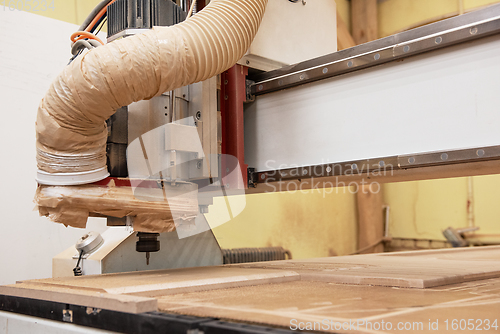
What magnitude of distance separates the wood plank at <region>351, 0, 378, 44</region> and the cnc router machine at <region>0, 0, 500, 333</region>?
3036 mm

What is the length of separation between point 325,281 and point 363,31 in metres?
3.83

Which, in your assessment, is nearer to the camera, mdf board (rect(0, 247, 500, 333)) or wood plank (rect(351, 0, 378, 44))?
mdf board (rect(0, 247, 500, 333))

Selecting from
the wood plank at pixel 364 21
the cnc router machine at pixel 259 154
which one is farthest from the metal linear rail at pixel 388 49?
the wood plank at pixel 364 21

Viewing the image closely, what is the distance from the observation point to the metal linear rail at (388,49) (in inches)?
38.7

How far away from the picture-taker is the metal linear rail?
98 centimetres

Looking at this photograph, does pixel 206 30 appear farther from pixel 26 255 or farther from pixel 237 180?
pixel 26 255

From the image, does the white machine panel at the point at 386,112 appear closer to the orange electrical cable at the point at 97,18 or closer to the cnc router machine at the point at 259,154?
the cnc router machine at the point at 259,154

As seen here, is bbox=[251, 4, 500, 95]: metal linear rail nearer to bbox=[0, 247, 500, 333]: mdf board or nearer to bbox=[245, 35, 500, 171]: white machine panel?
bbox=[245, 35, 500, 171]: white machine panel

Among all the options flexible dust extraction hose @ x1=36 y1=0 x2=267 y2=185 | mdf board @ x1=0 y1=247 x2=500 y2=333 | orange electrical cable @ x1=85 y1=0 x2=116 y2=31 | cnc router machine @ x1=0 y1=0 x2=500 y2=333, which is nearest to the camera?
mdf board @ x1=0 y1=247 x2=500 y2=333

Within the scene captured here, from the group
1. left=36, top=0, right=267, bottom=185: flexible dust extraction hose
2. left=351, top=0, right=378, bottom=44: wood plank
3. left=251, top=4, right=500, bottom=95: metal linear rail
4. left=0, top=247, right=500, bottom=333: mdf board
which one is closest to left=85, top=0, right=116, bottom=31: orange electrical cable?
left=36, top=0, right=267, bottom=185: flexible dust extraction hose

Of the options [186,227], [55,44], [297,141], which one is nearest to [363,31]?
[55,44]

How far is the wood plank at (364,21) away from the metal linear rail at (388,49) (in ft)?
10.6

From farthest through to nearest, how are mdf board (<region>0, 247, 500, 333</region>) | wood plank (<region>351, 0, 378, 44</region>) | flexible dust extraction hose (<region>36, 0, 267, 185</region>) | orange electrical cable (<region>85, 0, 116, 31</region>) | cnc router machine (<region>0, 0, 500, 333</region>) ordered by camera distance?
wood plank (<region>351, 0, 378, 44</region>), orange electrical cable (<region>85, 0, 116, 31</region>), flexible dust extraction hose (<region>36, 0, 267, 185</region>), cnc router machine (<region>0, 0, 500, 333</region>), mdf board (<region>0, 247, 500, 333</region>)

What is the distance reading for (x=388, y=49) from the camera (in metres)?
1.12
